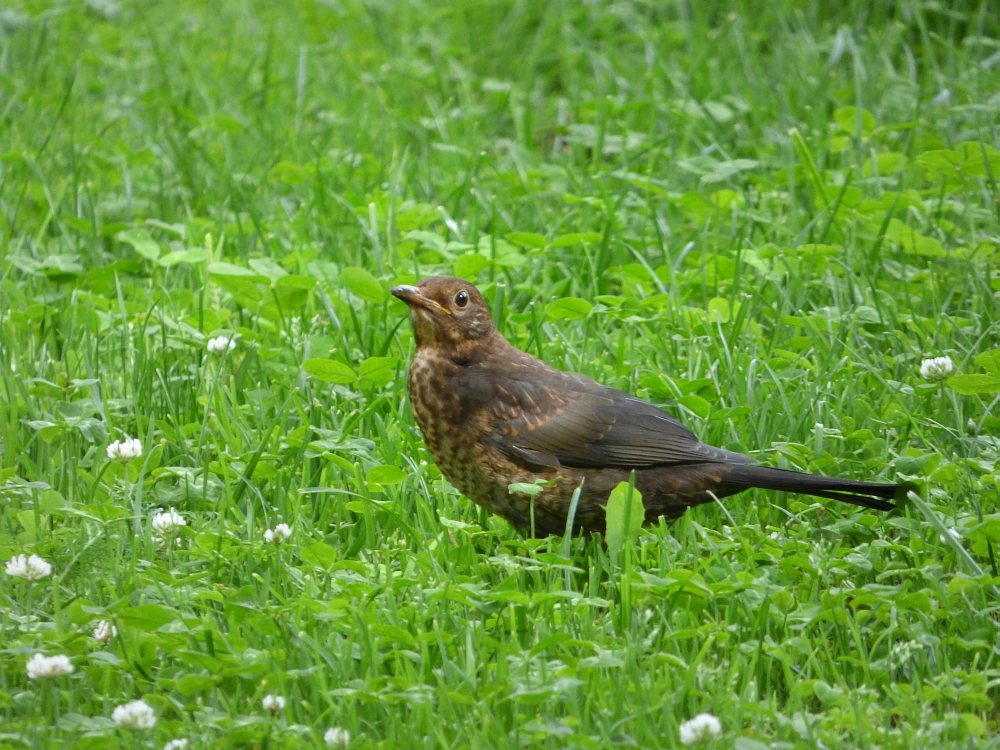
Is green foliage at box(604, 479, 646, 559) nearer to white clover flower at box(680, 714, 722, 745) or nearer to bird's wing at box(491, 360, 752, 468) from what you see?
bird's wing at box(491, 360, 752, 468)

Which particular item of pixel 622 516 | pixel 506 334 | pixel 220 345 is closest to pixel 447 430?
pixel 622 516

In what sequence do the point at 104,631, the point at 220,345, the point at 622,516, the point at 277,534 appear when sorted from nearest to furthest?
the point at 104,631, the point at 277,534, the point at 622,516, the point at 220,345

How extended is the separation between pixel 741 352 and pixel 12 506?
8.67 ft

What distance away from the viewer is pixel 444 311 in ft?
13.2

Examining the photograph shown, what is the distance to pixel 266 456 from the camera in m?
3.93

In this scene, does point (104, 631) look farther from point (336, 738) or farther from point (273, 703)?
point (336, 738)

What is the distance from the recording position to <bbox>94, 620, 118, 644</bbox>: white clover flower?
315 centimetres

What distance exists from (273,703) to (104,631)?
0.60 m

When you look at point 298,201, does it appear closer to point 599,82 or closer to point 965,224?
point 599,82

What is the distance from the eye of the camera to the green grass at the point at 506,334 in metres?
3.03

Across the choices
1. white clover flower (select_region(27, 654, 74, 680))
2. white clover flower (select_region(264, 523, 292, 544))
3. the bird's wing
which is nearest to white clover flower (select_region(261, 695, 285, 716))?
white clover flower (select_region(27, 654, 74, 680))

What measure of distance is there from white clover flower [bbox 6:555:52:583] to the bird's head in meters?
1.39

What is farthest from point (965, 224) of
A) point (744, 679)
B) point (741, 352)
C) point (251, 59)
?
point (251, 59)

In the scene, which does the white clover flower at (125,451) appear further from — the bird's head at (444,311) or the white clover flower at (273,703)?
the white clover flower at (273,703)
